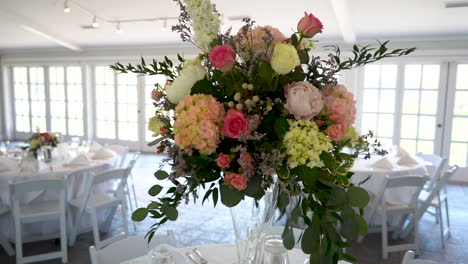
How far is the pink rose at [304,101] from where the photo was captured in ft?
3.45

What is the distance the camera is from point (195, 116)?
1034 millimetres

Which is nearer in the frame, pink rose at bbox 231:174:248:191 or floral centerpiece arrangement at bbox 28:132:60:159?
pink rose at bbox 231:174:248:191

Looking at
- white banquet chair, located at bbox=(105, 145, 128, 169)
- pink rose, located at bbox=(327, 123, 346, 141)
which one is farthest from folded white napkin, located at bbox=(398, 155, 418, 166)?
pink rose, located at bbox=(327, 123, 346, 141)

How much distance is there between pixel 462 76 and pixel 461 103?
0.44 metres

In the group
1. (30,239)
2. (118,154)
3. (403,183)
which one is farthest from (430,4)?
(30,239)

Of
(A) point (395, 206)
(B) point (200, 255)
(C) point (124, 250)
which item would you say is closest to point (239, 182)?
(B) point (200, 255)

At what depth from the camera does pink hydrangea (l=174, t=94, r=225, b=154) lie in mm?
1032

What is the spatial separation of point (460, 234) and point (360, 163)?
130 cm

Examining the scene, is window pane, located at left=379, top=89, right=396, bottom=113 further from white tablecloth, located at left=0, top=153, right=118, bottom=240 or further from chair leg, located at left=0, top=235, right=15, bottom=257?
chair leg, located at left=0, top=235, right=15, bottom=257

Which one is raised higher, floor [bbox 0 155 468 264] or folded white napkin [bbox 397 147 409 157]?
folded white napkin [bbox 397 147 409 157]

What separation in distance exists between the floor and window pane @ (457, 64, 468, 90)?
6.70 ft

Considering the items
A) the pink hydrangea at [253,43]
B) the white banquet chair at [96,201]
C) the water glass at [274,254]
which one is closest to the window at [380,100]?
the white banquet chair at [96,201]

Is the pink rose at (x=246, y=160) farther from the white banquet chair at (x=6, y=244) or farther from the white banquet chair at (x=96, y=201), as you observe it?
the white banquet chair at (x=6, y=244)

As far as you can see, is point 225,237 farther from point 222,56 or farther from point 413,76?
point 413,76
